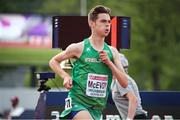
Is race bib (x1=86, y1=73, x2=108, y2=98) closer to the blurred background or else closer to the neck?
the neck

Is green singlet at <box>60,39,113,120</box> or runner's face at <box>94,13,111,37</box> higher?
runner's face at <box>94,13,111,37</box>

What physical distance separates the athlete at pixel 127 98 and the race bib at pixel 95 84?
63.6 inches

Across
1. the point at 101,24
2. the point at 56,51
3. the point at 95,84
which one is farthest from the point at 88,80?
the point at 56,51

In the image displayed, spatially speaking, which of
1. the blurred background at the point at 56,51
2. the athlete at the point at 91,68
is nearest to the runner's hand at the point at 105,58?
the athlete at the point at 91,68

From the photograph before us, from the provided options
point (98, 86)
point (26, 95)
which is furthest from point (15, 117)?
point (26, 95)

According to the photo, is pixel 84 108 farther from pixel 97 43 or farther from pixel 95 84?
pixel 97 43

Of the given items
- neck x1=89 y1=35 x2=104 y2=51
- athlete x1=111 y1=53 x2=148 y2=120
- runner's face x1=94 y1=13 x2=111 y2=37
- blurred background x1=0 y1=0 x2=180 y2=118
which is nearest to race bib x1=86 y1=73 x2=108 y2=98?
neck x1=89 y1=35 x2=104 y2=51

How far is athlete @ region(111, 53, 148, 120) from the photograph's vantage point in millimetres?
12305

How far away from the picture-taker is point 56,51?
48594 millimetres

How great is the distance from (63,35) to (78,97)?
4440mm

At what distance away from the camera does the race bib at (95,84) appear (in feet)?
34.6

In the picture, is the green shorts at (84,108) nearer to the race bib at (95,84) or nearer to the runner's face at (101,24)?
the race bib at (95,84)

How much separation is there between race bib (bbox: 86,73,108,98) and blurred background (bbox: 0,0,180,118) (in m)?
32.4

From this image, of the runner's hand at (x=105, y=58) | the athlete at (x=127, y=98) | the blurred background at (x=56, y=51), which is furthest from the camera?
the blurred background at (x=56, y=51)
